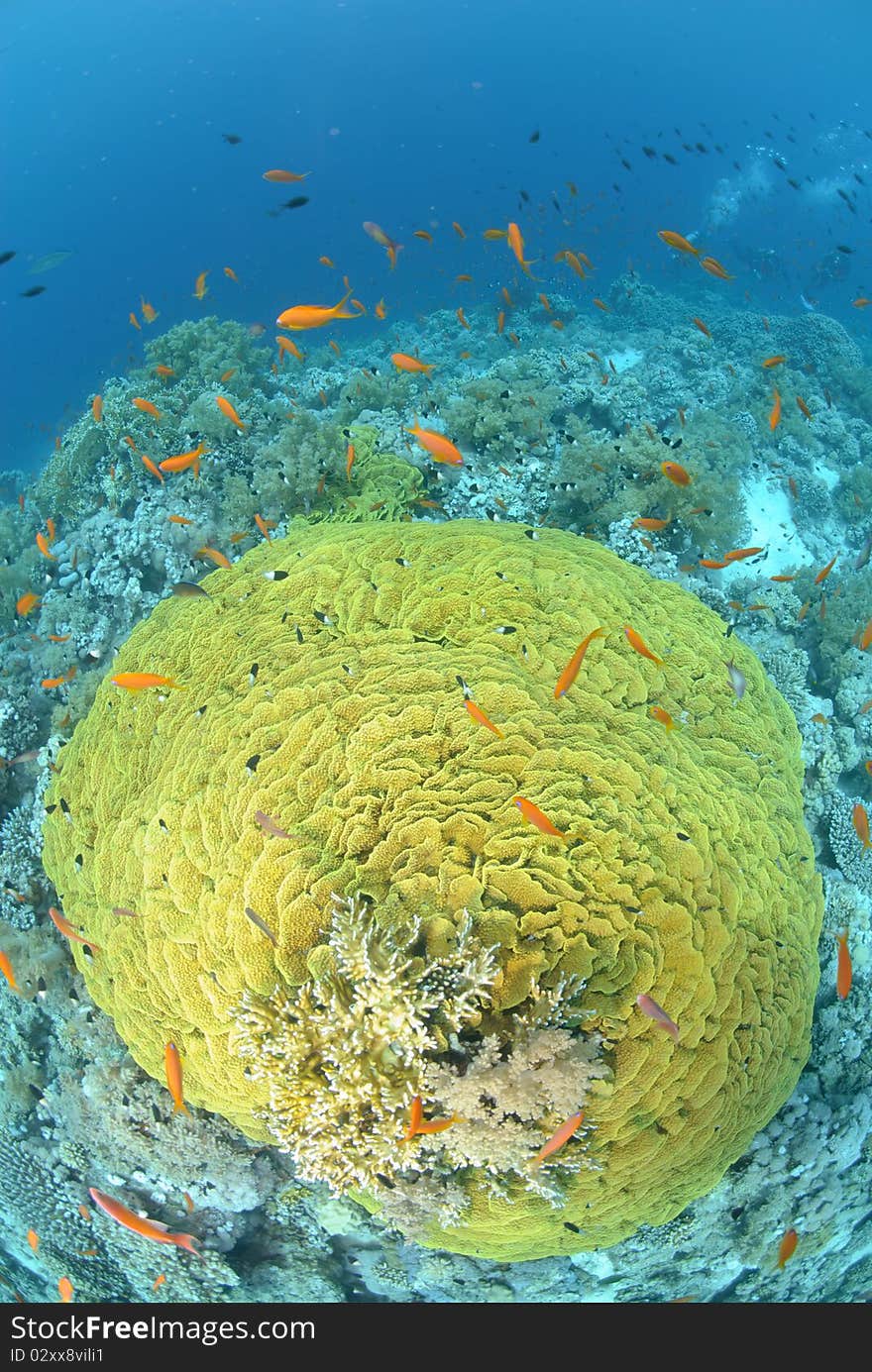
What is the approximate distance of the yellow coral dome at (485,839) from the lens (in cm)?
414

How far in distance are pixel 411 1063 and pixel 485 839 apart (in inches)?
51.2

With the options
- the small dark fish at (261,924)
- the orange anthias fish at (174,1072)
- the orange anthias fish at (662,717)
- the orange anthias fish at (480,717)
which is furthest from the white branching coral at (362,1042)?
the orange anthias fish at (662,717)

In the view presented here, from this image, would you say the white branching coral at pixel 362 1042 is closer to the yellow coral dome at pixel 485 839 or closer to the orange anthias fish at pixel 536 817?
the yellow coral dome at pixel 485 839

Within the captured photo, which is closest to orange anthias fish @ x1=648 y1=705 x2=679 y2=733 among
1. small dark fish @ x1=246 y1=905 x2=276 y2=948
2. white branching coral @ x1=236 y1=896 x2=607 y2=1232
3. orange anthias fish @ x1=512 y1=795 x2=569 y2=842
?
orange anthias fish @ x1=512 y1=795 x2=569 y2=842

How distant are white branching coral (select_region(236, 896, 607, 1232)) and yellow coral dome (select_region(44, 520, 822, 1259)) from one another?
0.12m

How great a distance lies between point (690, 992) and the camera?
4270 mm

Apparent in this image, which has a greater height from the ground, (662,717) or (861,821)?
(662,717)

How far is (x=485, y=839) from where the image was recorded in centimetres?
427

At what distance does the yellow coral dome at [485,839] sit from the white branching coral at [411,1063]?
0.12 m

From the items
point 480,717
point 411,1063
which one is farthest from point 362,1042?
point 480,717

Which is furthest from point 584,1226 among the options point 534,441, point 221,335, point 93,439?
point 221,335

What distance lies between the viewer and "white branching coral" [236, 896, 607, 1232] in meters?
3.67

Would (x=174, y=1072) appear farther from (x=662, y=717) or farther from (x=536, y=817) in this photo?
(x=662, y=717)
